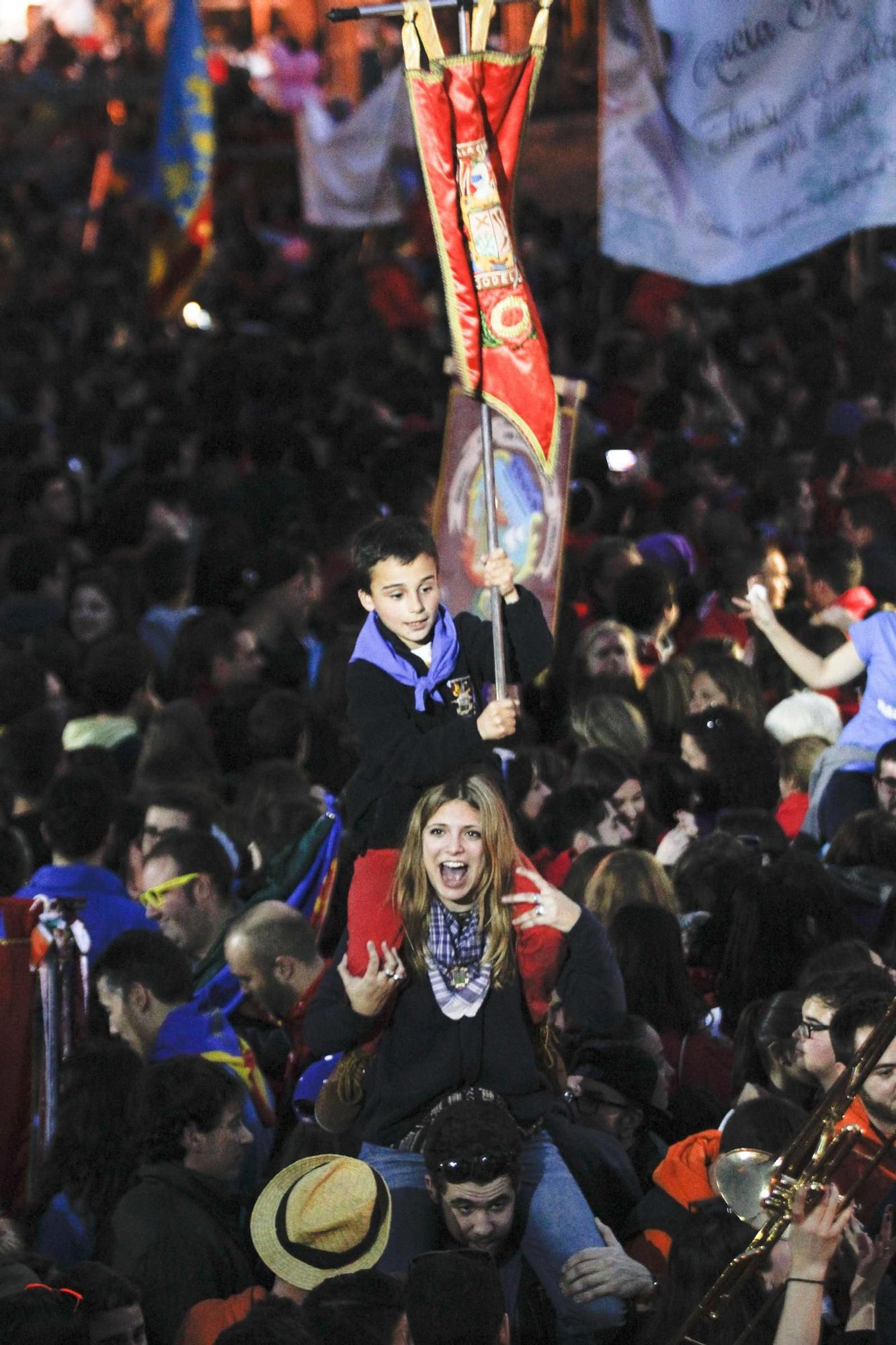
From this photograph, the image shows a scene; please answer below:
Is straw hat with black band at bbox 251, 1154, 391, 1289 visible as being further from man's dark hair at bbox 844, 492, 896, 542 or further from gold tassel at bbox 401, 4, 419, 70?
man's dark hair at bbox 844, 492, 896, 542

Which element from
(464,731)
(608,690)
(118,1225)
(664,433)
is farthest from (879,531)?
(118,1225)

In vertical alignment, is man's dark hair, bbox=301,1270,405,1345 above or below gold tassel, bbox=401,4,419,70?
below

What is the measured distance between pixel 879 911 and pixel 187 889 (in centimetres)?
212

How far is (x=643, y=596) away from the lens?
908 cm

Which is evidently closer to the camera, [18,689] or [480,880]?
[480,880]

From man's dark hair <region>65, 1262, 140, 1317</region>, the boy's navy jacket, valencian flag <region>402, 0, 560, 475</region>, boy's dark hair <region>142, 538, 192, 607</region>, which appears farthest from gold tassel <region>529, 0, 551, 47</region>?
boy's dark hair <region>142, 538, 192, 607</region>

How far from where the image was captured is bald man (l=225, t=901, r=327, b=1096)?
19.7ft

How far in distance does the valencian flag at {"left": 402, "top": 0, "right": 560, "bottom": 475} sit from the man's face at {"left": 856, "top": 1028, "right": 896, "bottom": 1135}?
1.72m

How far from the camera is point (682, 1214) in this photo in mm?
4730

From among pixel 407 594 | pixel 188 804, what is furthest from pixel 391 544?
pixel 188 804

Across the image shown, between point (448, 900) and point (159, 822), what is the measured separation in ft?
8.03

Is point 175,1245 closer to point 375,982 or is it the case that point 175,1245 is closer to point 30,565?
point 375,982

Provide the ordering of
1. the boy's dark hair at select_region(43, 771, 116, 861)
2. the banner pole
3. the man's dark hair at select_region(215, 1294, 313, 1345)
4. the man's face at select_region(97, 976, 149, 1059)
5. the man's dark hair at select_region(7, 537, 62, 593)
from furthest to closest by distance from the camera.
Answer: the man's dark hair at select_region(7, 537, 62, 593)
the boy's dark hair at select_region(43, 771, 116, 861)
the man's face at select_region(97, 976, 149, 1059)
the banner pole
the man's dark hair at select_region(215, 1294, 313, 1345)

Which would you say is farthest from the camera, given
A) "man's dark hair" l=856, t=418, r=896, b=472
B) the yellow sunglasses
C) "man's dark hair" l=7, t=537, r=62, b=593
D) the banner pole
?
"man's dark hair" l=856, t=418, r=896, b=472
